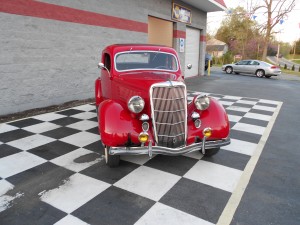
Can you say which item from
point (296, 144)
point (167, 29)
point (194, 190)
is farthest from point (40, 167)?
point (167, 29)

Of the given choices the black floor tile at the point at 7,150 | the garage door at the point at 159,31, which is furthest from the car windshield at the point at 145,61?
the garage door at the point at 159,31

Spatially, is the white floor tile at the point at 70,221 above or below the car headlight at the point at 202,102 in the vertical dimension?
below

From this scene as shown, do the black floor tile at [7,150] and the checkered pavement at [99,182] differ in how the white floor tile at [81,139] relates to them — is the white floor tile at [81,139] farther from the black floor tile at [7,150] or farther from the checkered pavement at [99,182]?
the black floor tile at [7,150]

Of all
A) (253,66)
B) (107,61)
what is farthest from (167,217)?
(253,66)

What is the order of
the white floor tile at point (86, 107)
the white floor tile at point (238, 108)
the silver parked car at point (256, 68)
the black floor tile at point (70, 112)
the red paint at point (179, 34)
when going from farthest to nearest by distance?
1. the silver parked car at point (256, 68)
2. the red paint at point (179, 34)
3. the white floor tile at point (238, 108)
4. the white floor tile at point (86, 107)
5. the black floor tile at point (70, 112)

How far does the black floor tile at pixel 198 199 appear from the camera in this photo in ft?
7.88

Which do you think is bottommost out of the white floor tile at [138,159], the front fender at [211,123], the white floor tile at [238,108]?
the white floor tile at [138,159]

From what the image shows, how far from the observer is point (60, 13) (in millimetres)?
6203

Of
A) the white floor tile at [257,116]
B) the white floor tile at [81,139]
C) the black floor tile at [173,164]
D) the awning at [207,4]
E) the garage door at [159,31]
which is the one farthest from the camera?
the garage door at [159,31]

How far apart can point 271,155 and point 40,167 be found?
347 cm

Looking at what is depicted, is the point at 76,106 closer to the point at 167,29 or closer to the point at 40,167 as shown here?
the point at 40,167

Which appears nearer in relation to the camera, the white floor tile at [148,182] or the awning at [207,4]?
the white floor tile at [148,182]

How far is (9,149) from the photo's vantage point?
3721mm

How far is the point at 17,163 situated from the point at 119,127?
5.24ft
